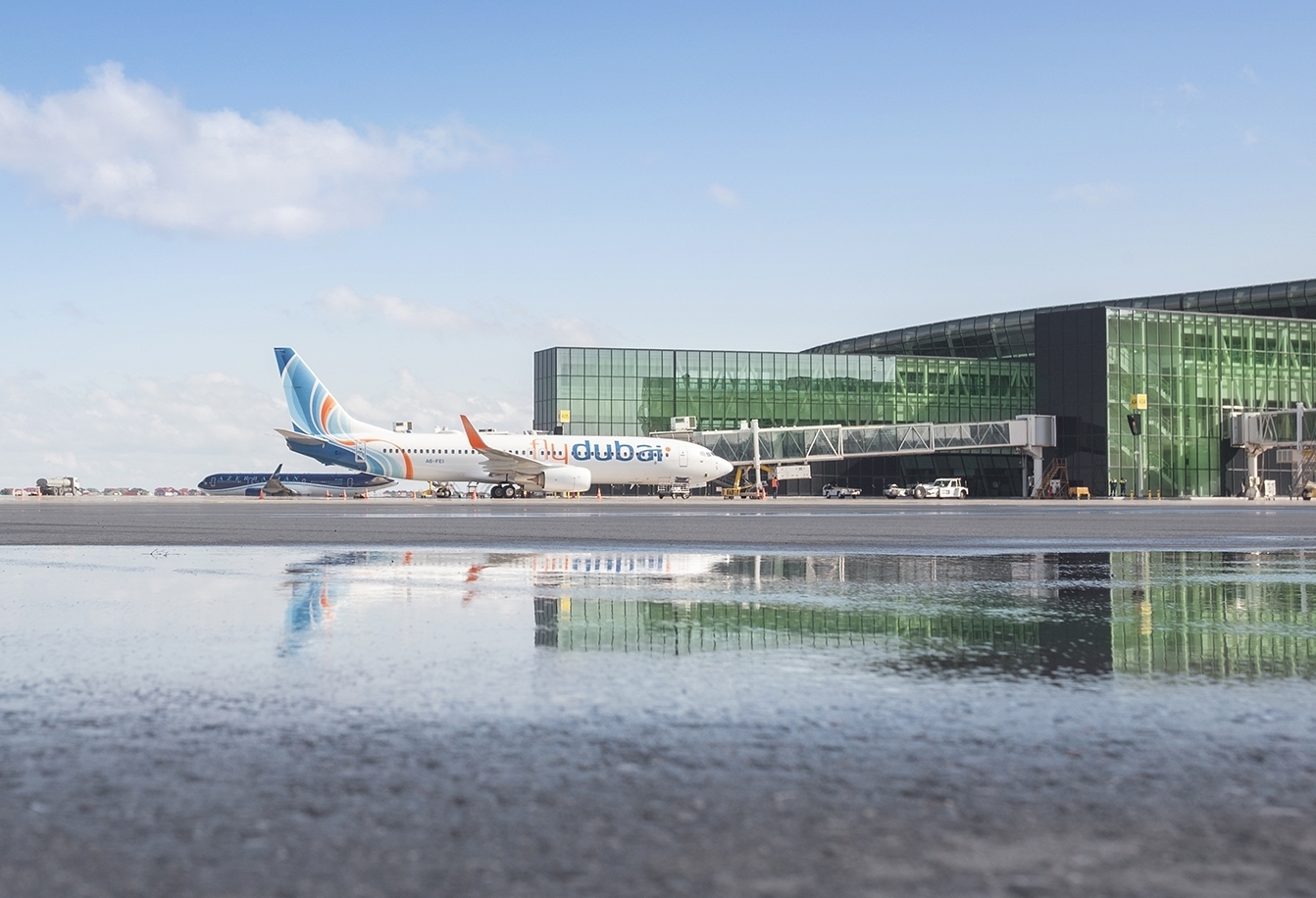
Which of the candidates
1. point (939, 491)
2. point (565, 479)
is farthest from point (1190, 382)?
point (565, 479)

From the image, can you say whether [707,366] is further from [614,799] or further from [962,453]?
[614,799]

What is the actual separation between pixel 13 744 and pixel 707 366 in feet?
347

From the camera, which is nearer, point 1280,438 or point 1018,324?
point 1280,438

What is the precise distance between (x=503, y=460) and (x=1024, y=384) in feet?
212

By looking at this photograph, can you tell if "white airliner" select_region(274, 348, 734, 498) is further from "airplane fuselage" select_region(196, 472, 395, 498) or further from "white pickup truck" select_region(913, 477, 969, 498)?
"airplane fuselage" select_region(196, 472, 395, 498)

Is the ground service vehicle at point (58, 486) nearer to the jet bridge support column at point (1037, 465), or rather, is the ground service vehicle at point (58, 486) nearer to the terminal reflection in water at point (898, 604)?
the jet bridge support column at point (1037, 465)

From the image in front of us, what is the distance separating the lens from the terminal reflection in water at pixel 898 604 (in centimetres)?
743

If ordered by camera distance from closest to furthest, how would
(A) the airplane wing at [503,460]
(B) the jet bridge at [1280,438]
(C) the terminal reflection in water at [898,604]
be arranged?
(C) the terminal reflection in water at [898,604], (A) the airplane wing at [503,460], (B) the jet bridge at [1280,438]

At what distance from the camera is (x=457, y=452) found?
71625 mm

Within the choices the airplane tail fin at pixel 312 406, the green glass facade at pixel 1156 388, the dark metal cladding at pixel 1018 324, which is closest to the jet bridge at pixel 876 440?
the green glass facade at pixel 1156 388

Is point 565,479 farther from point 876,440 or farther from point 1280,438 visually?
point 1280,438

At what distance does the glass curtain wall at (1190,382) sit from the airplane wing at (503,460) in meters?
42.3

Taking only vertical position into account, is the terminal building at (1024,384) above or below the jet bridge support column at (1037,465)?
above

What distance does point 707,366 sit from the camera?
4328 inches
